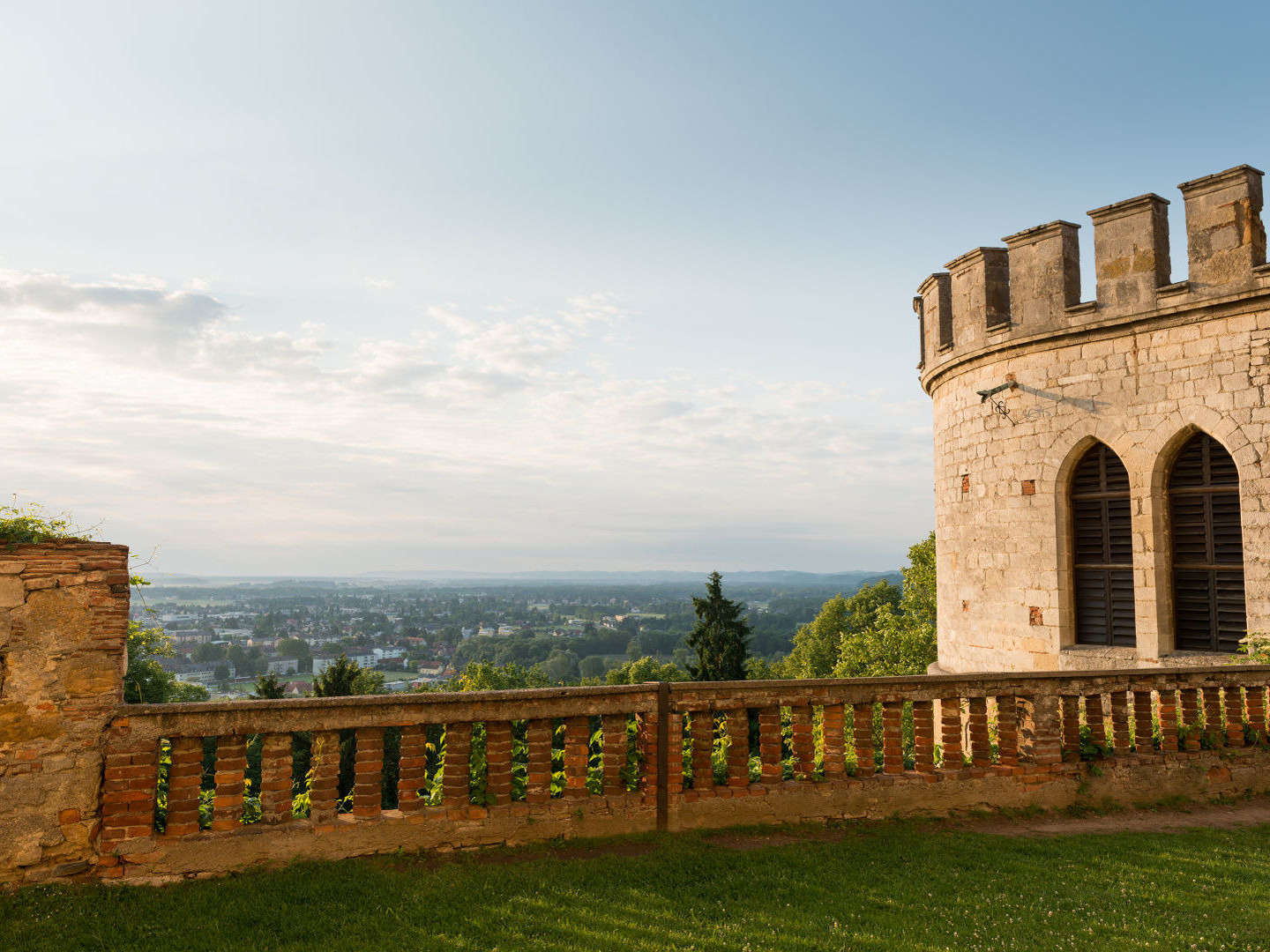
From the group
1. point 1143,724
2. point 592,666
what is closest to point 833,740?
point 1143,724

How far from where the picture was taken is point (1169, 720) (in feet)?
23.2

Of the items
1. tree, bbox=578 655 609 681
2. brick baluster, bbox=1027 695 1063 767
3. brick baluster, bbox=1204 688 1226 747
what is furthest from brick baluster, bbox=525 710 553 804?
tree, bbox=578 655 609 681

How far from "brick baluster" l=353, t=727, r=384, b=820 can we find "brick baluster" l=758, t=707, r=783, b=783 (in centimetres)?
268

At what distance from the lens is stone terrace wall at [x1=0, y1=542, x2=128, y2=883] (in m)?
4.62

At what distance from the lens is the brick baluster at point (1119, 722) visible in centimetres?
679

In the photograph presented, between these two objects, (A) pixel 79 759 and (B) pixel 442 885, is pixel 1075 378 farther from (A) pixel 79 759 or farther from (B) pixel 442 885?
(A) pixel 79 759

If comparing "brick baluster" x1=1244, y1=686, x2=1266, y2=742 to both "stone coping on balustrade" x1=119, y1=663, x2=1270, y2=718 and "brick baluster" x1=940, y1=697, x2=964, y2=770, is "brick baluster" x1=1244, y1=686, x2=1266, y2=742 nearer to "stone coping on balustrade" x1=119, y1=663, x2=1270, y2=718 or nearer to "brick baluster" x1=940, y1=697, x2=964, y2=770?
"stone coping on balustrade" x1=119, y1=663, x2=1270, y2=718

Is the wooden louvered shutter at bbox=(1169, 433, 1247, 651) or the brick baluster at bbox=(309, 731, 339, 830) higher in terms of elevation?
the wooden louvered shutter at bbox=(1169, 433, 1247, 651)

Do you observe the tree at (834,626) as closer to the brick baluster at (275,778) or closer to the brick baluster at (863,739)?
the brick baluster at (863,739)

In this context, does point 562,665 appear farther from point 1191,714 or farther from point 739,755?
point 739,755

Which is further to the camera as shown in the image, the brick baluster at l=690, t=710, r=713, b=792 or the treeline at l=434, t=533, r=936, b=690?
the treeline at l=434, t=533, r=936, b=690

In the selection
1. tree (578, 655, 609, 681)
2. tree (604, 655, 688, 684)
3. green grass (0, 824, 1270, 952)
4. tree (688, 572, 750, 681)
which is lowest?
tree (578, 655, 609, 681)

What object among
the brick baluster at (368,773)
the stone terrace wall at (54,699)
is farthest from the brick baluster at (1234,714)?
the stone terrace wall at (54,699)

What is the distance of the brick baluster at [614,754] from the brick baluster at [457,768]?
3.18 feet
